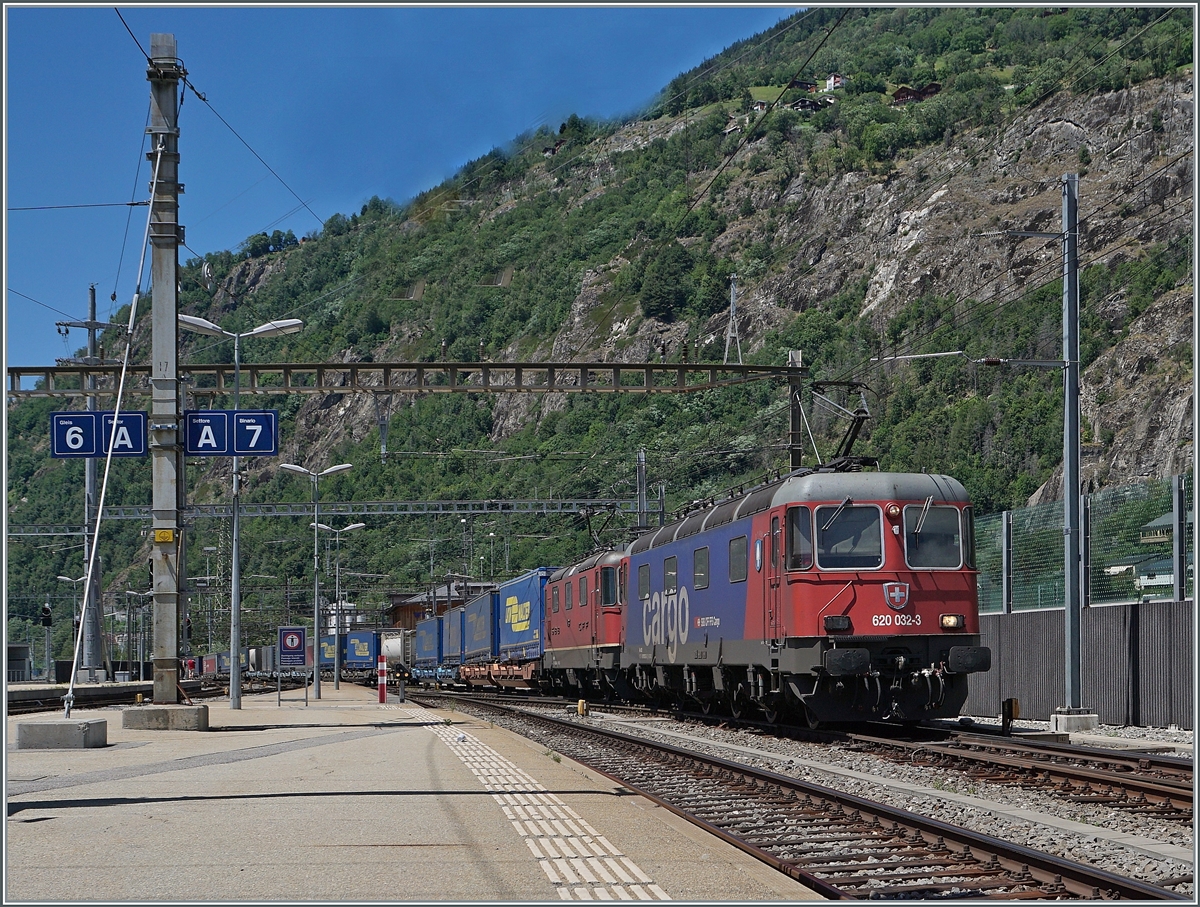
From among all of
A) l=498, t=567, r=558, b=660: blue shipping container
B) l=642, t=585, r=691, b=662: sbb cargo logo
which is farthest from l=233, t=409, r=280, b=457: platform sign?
l=498, t=567, r=558, b=660: blue shipping container

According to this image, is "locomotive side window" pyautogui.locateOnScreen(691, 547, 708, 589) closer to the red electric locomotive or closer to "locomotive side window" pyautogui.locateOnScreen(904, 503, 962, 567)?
the red electric locomotive

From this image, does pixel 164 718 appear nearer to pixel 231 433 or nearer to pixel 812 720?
pixel 231 433

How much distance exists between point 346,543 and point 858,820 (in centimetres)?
10145

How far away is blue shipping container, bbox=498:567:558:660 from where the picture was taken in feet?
130

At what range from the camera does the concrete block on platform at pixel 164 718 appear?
76.3ft

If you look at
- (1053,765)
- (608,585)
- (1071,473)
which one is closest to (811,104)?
(608,585)

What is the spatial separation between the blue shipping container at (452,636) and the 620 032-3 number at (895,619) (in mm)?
38764

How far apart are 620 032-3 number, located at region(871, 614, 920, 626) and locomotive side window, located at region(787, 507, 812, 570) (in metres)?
1.13

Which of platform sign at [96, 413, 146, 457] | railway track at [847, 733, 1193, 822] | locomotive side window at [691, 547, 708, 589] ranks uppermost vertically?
platform sign at [96, 413, 146, 457]

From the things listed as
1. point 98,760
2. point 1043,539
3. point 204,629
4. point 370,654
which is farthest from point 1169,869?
point 204,629

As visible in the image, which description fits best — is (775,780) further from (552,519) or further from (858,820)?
(552,519)

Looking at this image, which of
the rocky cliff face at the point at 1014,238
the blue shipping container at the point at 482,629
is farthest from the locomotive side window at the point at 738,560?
the rocky cliff face at the point at 1014,238

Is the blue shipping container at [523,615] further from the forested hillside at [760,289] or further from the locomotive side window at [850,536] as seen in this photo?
the locomotive side window at [850,536]

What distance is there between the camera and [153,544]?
23.1 m
